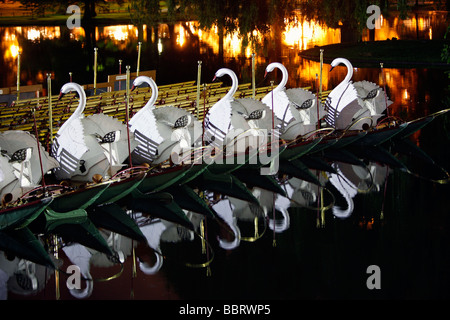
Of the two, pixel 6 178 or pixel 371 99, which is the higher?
pixel 371 99

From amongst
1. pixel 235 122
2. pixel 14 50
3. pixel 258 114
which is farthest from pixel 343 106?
pixel 14 50

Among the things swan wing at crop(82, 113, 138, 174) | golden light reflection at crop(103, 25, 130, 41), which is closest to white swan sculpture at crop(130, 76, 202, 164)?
swan wing at crop(82, 113, 138, 174)

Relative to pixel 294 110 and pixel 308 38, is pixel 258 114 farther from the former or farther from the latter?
pixel 308 38

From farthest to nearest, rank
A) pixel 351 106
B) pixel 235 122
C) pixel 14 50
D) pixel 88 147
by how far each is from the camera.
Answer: pixel 14 50
pixel 351 106
pixel 235 122
pixel 88 147

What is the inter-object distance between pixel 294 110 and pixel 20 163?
5910 mm

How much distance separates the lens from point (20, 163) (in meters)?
11.9

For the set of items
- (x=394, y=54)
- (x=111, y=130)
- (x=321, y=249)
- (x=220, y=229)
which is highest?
(x=111, y=130)

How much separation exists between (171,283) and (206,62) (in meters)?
24.1

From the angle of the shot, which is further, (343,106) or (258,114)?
(343,106)

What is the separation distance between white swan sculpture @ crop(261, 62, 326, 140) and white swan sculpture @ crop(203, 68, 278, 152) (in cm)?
62

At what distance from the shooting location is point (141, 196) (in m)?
13.1

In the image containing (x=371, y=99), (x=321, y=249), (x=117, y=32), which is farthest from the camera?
(x=117, y=32)

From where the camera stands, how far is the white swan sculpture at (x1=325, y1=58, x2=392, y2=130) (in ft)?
55.3

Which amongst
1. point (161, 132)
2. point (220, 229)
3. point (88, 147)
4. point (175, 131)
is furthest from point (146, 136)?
point (220, 229)
